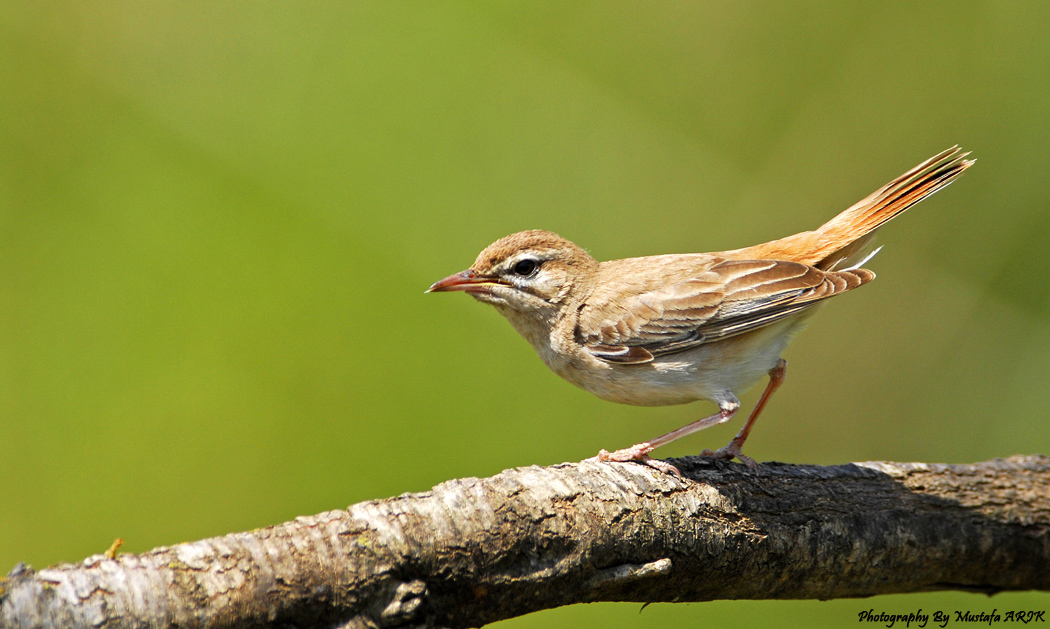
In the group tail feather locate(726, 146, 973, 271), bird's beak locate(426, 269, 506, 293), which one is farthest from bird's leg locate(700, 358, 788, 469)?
bird's beak locate(426, 269, 506, 293)

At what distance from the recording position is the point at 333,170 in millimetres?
5723

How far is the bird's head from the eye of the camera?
15.7ft

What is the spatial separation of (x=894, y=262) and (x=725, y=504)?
13.2 ft

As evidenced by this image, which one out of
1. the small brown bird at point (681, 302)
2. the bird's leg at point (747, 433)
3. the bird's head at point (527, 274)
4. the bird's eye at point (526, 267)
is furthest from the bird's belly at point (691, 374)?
the bird's eye at point (526, 267)

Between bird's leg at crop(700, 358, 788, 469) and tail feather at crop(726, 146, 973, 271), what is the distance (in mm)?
744

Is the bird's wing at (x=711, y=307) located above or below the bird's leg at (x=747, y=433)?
above

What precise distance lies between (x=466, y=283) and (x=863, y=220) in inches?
104

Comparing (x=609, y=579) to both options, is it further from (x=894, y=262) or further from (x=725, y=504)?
(x=894, y=262)

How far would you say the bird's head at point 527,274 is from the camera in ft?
15.7

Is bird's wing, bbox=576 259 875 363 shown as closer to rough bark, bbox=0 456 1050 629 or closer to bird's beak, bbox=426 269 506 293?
bird's beak, bbox=426 269 506 293

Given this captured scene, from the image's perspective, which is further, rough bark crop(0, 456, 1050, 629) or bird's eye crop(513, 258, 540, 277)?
bird's eye crop(513, 258, 540, 277)

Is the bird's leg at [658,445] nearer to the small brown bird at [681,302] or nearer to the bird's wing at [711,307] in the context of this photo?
the small brown bird at [681,302]

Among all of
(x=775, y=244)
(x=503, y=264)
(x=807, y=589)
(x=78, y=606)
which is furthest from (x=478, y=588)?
(x=775, y=244)

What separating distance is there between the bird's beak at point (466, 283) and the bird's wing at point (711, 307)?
2.17 feet
